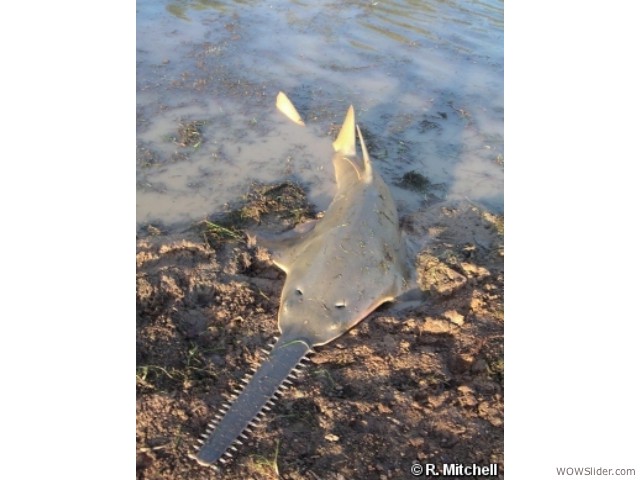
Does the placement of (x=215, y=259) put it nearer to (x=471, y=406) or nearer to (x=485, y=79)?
(x=471, y=406)

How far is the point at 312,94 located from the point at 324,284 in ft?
13.8

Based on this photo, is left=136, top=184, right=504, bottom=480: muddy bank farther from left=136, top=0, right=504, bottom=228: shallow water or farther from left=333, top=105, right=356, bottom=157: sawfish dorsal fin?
left=333, top=105, right=356, bottom=157: sawfish dorsal fin

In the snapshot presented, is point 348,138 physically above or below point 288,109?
above

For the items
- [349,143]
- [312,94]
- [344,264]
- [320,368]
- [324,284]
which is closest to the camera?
[320,368]

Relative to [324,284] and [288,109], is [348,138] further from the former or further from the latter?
[324,284]

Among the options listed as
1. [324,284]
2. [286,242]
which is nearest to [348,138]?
[286,242]

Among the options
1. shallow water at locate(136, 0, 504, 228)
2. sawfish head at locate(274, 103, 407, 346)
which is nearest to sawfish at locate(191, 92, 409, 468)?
sawfish head at locate(274, 103, 407, 346)

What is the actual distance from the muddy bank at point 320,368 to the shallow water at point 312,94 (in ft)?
3.46

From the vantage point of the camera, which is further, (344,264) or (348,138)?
(348,138)

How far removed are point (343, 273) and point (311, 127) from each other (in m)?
3.15

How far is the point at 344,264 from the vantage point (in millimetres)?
4160

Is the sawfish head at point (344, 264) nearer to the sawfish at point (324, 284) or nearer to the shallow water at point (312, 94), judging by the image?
the sawfish at point (324, 284)

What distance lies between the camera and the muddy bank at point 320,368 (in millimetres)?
3268

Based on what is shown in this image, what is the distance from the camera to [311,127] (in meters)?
6.86
